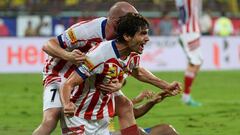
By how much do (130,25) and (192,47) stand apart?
9263mm

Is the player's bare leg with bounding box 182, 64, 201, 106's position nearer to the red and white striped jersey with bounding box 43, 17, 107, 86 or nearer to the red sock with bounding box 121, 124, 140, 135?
the red and white striped jersey with bounding box 43, 17, 107, 86

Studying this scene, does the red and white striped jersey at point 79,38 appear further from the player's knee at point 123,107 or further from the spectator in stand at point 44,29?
the spectator in stand at point 44,29

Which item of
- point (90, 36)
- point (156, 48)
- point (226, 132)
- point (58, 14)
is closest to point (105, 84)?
point (90, 36)

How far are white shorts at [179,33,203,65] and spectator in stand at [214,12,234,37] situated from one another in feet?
40.9

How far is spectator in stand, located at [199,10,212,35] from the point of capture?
1197 inches

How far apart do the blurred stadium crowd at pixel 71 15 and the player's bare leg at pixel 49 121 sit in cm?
1820

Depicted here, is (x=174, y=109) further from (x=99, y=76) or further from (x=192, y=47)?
(x=99, y=76)

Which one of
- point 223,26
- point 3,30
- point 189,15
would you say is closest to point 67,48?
point 189,15

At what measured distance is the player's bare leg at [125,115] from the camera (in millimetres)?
7949

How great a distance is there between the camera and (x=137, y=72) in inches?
325

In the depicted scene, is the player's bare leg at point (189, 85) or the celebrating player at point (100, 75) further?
the player's bare leg at point (189, 85)

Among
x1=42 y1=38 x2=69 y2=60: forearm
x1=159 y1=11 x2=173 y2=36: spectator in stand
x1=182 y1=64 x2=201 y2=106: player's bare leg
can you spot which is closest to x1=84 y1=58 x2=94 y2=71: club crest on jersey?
x1=42 y1=38 x2=69 y2=60: forearm

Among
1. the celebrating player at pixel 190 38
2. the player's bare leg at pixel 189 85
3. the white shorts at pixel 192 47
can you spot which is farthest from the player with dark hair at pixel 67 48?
the white shorts at pixel 192 47

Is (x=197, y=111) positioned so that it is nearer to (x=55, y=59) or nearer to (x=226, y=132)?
(x=226, y=132)
